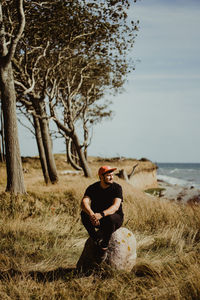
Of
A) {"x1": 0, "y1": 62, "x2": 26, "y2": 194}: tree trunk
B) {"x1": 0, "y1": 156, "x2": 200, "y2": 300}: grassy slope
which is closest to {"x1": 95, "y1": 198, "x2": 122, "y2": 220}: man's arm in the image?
{"x1": 0, "y1": 156, "x2": 200, "y2": 300}: grassy slope

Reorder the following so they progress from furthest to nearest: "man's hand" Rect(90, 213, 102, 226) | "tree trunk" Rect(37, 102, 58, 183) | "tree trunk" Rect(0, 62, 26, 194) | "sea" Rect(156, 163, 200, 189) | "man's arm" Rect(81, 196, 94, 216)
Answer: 1. "sea" Rect(156, 163, 200, 189)
2. "tree trunk" Rect(37, 102, 58, 183)
3. "tree trunk" Rect(0, 62, 26, 194)
4. "man's arm" Rect(81, 196, 94, 216)
5. "man's hand" Rect(90, 213, 102, 226)

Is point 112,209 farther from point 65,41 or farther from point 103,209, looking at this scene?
point 65,41

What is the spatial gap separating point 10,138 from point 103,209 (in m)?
6.51

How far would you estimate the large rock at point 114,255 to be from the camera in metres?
5.61

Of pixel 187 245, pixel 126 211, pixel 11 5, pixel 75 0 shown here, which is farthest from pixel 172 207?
pixel 11 5

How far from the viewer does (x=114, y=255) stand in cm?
562

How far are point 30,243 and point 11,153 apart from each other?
4.58m

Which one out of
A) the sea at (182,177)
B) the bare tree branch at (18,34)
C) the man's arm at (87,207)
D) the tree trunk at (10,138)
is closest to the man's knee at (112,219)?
the man's arm at (87,207)

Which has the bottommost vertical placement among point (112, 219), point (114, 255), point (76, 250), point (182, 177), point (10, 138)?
point (182, 177)

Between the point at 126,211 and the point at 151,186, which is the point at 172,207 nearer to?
the point at 126,211

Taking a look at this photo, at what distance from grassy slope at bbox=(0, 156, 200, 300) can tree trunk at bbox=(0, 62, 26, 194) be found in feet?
2.46

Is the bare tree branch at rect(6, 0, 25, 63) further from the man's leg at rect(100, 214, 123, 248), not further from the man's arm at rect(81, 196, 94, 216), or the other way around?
the man's leg at rect(100, 214, 123, 248)

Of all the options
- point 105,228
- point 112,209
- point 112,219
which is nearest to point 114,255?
point 105,228

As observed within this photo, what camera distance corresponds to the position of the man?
5.27 metres
